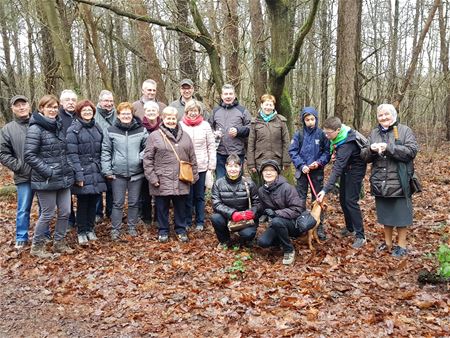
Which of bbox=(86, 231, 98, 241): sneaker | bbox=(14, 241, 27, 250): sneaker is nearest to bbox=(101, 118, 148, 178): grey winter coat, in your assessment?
bbox=(86, 231, 98, 241): sneaker

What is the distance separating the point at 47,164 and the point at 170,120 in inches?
72.0

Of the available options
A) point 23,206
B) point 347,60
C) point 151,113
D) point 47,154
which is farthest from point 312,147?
point 347,60

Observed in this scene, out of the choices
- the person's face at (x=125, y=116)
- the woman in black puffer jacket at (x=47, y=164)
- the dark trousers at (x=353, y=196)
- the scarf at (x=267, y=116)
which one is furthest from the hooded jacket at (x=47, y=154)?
the dark trousers at (x=353, y=196)

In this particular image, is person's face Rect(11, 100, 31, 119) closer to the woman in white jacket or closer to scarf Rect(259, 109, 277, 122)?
the woman in white jacket

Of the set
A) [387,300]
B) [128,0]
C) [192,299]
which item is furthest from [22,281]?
[128,0]

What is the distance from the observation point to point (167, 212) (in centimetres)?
649

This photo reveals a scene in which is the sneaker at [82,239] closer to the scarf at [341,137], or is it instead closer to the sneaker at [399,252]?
the scarf at [341,137]

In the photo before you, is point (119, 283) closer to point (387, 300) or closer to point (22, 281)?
point (22, 281)

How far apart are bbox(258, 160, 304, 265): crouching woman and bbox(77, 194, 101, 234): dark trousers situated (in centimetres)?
267

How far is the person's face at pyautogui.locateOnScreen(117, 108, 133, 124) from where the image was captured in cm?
620

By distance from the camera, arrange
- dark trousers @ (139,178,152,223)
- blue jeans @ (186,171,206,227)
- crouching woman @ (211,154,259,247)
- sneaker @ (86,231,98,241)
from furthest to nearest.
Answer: dark trousers @ (139,178,152,223) → blue jeans @ (186,171,206,227) → sneaker @ (86,231,98,241) → crouching woman @ (211,154,259,247)

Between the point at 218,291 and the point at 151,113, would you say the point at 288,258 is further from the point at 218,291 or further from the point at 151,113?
the point at 151,113

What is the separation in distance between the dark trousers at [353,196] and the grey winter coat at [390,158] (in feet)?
1.14

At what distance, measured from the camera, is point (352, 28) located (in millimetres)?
10141
